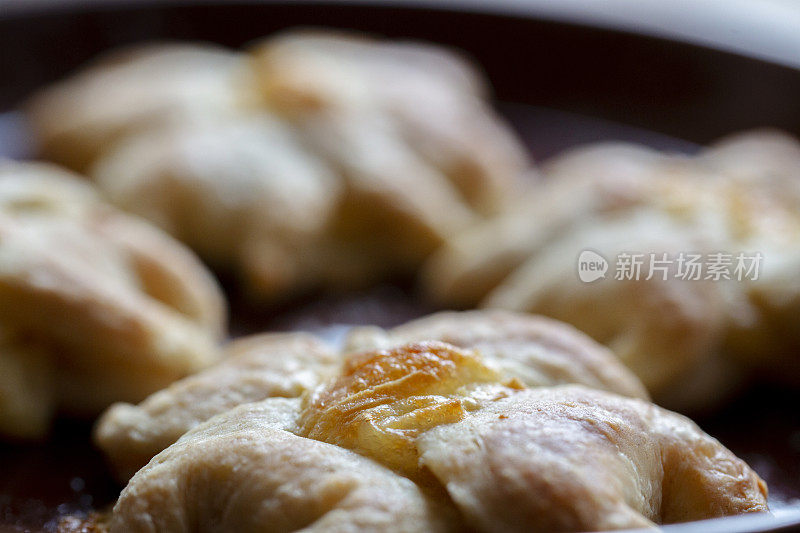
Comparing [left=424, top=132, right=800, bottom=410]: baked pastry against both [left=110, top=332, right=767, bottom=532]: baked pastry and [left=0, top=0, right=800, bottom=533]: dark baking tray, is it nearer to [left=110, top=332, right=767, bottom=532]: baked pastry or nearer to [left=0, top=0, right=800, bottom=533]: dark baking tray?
[left=0, top=0, right=800, bottom=533]: dark baking tray

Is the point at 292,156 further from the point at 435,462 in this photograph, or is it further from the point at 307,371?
the point at 435,462

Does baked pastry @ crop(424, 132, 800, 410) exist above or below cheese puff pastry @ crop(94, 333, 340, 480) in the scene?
above

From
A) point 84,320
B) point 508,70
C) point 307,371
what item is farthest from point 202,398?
point 508,70

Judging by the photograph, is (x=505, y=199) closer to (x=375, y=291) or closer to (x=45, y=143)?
(x=375, y=291)

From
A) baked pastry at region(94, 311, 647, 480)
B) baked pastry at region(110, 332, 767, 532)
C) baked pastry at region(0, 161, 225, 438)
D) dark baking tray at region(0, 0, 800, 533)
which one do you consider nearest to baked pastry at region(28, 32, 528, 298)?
dark baking tray at region(0, 0, 800, 533)

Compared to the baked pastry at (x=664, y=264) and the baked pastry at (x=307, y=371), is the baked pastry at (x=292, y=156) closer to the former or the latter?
the baked pastry at (x=664, y=264)

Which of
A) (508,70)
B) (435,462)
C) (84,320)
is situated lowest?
(84,320)

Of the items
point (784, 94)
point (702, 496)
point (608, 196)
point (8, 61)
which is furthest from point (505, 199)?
point (8, 61)
